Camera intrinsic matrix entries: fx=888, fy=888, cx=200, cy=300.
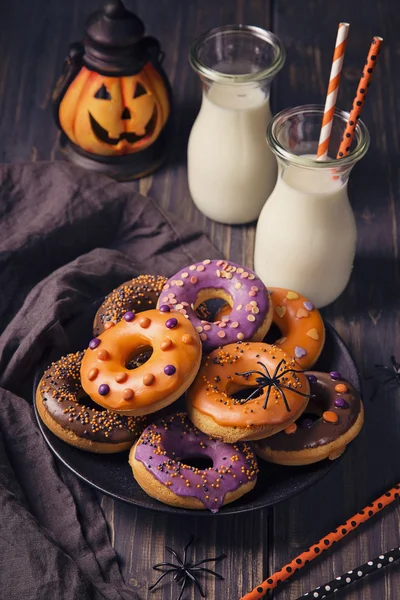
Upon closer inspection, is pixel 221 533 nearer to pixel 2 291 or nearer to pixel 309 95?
pixel 2 291

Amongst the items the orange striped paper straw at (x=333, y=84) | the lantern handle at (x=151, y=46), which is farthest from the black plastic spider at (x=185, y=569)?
the lantern handle at (x=151, y=46)

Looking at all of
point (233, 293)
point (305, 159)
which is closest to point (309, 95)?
point (305, 159)

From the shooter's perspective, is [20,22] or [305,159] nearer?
[305,159]

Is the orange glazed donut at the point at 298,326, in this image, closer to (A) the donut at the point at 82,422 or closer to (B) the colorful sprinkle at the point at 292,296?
(B) the colorful sprinkle at the point at 292,296

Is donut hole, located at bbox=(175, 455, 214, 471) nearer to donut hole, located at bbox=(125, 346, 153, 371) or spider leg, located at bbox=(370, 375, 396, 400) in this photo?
donut hole, located at bbox=(125, 346, 153, 371)

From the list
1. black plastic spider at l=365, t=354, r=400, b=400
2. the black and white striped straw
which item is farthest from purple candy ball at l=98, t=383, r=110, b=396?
black plastic spider at l=365, t=354, r=400, b=400

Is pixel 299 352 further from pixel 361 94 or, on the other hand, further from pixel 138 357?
pixel 361 94

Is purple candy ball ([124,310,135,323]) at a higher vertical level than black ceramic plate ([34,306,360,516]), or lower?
higher
